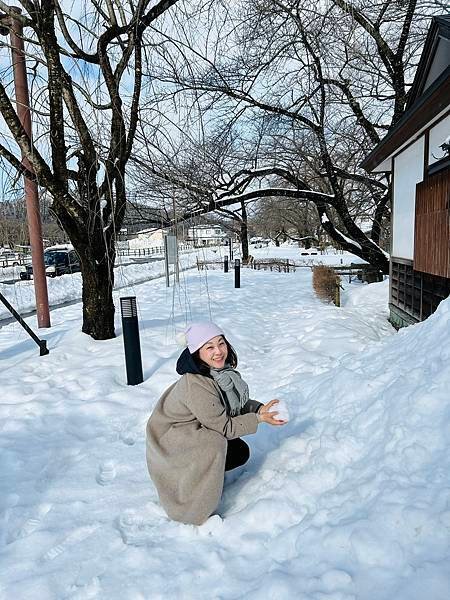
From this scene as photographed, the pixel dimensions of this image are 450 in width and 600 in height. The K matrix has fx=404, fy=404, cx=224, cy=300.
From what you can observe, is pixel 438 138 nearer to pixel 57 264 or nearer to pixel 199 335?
pixel 199 335

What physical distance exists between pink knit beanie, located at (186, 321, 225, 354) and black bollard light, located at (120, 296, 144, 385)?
2461 millimetres

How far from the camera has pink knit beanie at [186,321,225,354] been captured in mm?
2270

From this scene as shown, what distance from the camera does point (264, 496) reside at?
2.36 metres

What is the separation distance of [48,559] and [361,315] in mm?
7947

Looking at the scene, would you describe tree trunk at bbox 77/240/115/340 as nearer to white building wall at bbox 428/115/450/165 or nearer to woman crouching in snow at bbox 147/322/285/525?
woman crouching in snow at bbox 147/322/285/525

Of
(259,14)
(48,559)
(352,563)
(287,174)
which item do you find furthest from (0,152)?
(287,174)

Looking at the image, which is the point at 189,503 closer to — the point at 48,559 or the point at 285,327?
the point at 48,559

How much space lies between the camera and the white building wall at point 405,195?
682 cm

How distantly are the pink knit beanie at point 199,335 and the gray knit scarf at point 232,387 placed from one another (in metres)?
0.18

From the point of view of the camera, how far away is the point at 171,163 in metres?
4.52

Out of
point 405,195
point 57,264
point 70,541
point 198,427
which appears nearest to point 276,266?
point 57,264

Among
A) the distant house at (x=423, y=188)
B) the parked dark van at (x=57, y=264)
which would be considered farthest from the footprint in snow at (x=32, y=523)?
the parked dark van at (x=57, y=264)

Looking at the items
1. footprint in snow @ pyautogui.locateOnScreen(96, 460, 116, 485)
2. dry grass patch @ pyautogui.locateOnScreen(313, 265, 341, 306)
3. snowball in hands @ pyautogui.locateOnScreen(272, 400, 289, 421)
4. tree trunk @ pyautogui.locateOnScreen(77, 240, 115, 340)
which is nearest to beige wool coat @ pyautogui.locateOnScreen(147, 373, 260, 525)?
snowball in hands @ pyautogui.locateOnScreen(272, 400, 289, 421)

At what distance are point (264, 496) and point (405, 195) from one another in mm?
6854
